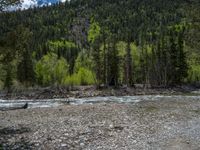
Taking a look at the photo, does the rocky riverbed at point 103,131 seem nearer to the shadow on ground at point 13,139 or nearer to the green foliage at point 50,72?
the shadow on ground at point 13,139

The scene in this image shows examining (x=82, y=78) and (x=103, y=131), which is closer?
(x=103, y=131)

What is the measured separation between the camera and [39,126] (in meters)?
24.8

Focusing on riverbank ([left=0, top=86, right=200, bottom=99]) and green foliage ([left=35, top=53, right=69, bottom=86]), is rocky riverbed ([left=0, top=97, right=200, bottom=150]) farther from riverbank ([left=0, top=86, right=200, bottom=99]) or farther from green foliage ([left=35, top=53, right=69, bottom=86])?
green foliage ([left=35, top=53, right=69, bottom=86])

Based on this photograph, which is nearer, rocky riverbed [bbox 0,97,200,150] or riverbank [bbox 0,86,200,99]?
rocky riverbed [bbox 0,97,200,150]

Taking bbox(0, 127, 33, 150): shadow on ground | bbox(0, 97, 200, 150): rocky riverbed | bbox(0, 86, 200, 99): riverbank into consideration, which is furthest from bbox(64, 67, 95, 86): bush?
bbox(0, 127, 33, 150): shadow on ground

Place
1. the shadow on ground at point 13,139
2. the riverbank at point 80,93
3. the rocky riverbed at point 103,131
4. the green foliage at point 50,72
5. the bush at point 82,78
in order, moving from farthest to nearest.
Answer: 1. the green foliage at point 50,72
2. the bush at point 82,78
3. the riverbank at point 80,93
4. the rocky riverbed at point 103,131
5. the shadow on ground at point 13,139

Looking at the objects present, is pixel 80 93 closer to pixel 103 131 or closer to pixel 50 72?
pixel 103 131

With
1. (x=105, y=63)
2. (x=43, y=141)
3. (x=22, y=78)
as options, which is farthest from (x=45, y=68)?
(x=43, y=141)

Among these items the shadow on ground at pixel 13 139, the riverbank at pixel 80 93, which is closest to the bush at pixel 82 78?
the riverbank at pixel 80 93

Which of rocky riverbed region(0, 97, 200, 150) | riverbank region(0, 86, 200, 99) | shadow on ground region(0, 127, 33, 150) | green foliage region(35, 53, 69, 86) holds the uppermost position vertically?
green foliage region(35, 53, 69, 86)

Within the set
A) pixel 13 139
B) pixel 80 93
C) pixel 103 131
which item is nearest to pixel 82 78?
pixel 80 93

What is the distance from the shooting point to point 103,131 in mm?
22891

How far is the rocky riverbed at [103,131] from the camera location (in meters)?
19.3

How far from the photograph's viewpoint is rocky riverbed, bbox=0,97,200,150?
19328 millimetres
